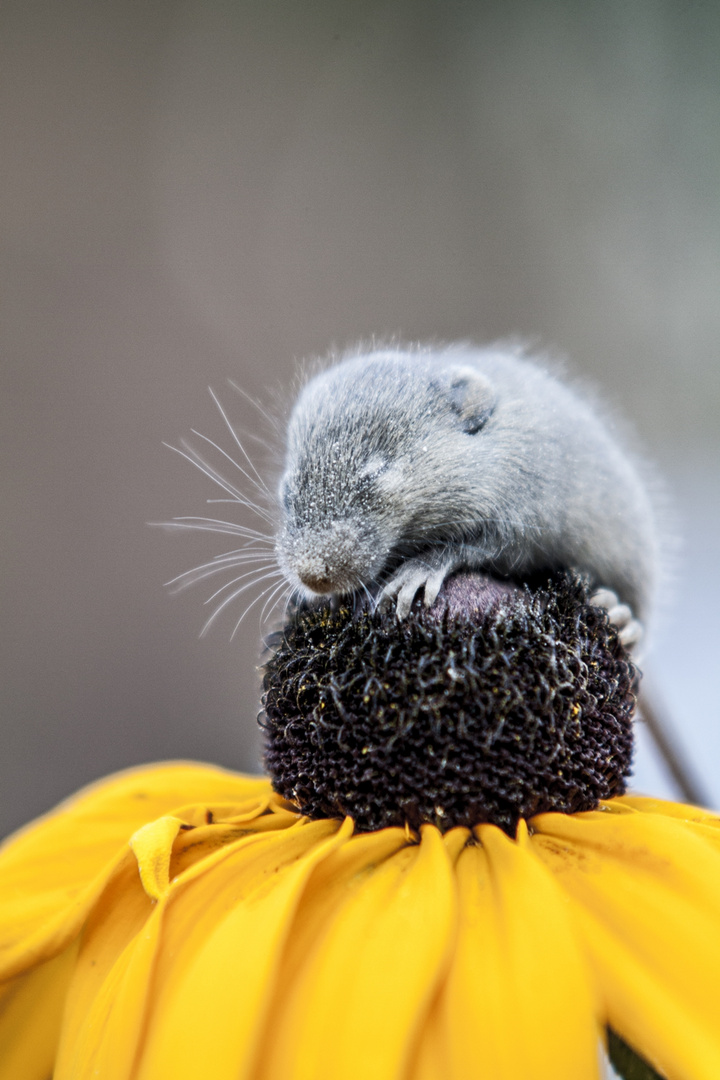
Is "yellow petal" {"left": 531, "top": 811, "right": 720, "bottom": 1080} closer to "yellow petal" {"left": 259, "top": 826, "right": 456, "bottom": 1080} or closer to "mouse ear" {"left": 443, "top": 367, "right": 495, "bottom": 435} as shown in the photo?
"yellow petal" {"left": 259, "top": 826, "right": 456, "bottom": 1080}

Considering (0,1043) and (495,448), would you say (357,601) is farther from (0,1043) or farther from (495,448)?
(0,1043)

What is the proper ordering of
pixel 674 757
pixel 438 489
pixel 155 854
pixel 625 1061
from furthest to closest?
pixel 674 757
pixel 438 489
pixel 155 854
pixel 625 1061

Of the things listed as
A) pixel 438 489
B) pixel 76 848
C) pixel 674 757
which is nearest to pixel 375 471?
pixel 438 489

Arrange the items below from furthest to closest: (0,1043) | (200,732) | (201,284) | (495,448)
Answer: (200,732) < (201,284) < (495,448) < (0,1043)

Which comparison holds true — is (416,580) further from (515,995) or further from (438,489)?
(515,995)

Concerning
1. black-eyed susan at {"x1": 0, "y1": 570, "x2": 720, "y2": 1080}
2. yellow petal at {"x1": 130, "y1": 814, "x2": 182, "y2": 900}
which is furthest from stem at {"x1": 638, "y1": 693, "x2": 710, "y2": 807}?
yellow petal at {"x1": 130, "y1": 814, "x2": 182, "y2": 900}

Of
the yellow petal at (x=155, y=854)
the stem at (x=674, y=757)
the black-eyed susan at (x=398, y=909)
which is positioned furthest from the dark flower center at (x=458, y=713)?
the stem at (x=674, y=757)

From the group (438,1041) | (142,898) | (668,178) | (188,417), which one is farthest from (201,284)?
(438,1041)

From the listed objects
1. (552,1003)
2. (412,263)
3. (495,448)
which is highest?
(412,263)
